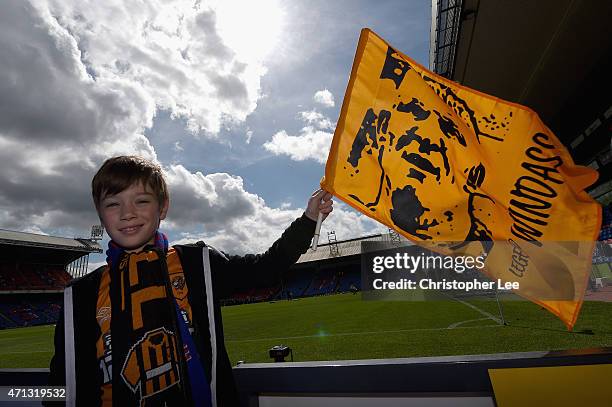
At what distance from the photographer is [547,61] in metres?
12.9

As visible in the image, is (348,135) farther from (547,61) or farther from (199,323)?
(547,61)

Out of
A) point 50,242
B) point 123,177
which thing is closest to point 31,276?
point 50,242

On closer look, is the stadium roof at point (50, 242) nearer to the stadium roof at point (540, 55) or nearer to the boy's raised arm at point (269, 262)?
the stadium roof at point (540, 55)

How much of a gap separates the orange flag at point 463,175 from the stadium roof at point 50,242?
45.6 meters

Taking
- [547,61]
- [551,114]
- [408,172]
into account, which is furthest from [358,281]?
[408,172]

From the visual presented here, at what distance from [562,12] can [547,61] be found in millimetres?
3073

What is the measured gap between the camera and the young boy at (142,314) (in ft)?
4.30

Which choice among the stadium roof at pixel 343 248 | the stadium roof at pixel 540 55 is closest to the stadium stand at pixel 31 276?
the stadium roof at pixel 343 248

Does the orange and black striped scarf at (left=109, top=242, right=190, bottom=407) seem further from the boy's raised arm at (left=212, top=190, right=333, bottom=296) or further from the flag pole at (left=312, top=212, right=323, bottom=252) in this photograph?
the flag pole at (left=312, top=212, right=323, bottom=252)

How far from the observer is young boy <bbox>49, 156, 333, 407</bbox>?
1.31m

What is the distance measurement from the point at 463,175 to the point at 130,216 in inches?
86.1

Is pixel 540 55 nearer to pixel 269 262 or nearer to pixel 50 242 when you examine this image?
pixel 269 262

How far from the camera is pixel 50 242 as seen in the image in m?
43.3

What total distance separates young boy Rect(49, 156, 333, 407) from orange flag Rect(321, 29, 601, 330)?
104 centimetres
